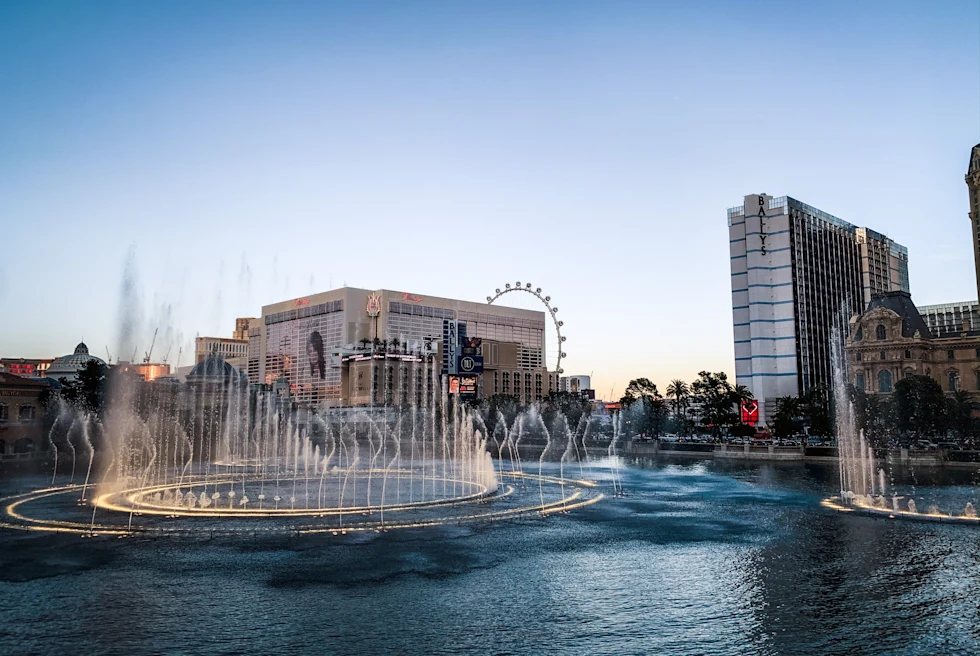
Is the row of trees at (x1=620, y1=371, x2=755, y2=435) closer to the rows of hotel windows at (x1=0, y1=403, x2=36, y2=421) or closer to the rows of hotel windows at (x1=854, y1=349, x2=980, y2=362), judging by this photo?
the rows of hotel windows at (x1=854, y1=349, x2=980, y2=362)

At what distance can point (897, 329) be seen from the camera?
346 ft

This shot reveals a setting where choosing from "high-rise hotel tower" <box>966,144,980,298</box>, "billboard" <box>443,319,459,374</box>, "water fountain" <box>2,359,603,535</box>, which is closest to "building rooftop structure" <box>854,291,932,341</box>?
"high-rise hotel tower" <box>966,144,980,298</box>

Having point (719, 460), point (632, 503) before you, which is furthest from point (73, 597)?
point (719, 460)

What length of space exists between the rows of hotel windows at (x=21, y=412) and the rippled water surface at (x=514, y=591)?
64.1m

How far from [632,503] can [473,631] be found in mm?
26306

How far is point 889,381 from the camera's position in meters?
106

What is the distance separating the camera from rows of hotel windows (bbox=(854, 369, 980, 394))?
10219 centimetres

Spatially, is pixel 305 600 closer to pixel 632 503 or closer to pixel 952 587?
pixel 952 587

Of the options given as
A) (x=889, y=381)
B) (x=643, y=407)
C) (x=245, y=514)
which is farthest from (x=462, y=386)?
(x=245, y=514)

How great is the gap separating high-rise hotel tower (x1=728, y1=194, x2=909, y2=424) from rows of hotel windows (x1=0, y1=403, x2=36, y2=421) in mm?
111874

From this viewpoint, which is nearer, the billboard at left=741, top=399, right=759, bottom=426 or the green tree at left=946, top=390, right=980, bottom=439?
the green tree at left=946, top=390, right=980, bottom=439

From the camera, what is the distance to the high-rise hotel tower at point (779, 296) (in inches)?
5182

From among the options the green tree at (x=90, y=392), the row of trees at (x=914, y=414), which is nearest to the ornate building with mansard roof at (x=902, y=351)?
the row of trees at (x=914, y=414)

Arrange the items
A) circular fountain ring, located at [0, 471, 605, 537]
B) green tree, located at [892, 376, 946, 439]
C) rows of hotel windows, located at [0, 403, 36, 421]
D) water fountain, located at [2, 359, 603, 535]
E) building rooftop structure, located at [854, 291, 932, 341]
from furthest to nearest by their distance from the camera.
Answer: building rooftop structure, located at [854, 291, 932, 341] → rows of hotel windows, located at [0, 403, 36, 421] → green tree, located at [892, 376, 946, 439] → water fountain, located at [2, 359, 603, 535] → circular fountain ring, located at [0, 471, 605, 537]
